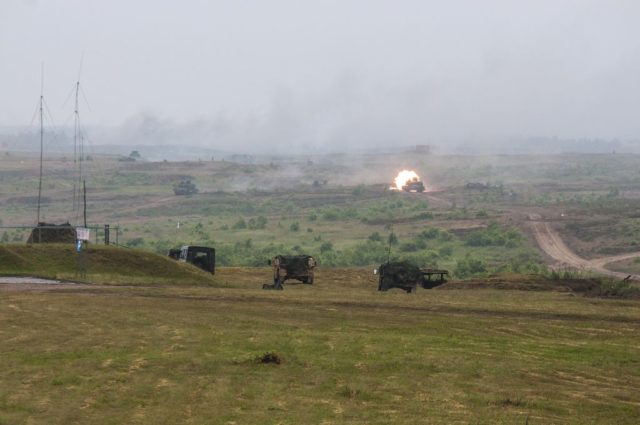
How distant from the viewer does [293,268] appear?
2581 inches

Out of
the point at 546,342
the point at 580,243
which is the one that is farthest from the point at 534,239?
the point at 546,342

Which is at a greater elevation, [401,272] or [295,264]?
[295,264]

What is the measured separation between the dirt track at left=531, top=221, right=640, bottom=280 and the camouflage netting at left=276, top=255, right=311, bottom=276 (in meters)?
28.5

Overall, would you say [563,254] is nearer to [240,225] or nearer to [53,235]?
[240,225]

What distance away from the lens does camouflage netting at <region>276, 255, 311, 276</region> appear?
65175 millimetres

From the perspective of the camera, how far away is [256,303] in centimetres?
4603

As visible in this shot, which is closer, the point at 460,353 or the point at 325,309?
the point at 460,353

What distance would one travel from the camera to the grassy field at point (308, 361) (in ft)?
76.2

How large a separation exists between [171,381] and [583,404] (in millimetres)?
10402

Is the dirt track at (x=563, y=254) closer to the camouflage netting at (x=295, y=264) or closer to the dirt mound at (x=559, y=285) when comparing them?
the dirt mound at (x=559, y=285)

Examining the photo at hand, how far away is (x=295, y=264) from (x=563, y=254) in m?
47.9

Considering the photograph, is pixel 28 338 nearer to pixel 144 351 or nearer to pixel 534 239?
pixel 144 351

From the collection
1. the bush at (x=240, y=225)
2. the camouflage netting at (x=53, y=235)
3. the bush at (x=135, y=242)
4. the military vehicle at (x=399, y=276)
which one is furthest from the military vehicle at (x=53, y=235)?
the bush at (x=240, y=225)

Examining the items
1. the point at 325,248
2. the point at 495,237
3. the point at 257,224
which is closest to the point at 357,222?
the point at 257,224
